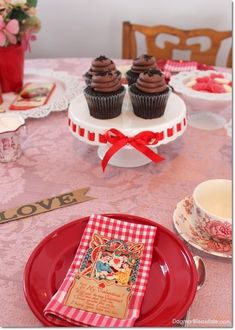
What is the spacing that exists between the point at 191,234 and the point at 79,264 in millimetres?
241

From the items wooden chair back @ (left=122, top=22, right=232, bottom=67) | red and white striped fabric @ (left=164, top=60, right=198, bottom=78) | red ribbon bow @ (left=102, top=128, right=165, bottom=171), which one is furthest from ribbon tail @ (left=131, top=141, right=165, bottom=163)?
wooden chair back @ (left=122, top=22, right=232, bottom=67)

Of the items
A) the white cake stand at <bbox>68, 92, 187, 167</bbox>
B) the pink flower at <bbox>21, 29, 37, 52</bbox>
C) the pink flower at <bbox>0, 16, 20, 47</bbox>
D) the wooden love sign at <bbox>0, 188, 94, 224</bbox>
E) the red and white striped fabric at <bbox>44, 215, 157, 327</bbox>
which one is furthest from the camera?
the pink flower at <bbox>21, 29, 37, 52</bbox>

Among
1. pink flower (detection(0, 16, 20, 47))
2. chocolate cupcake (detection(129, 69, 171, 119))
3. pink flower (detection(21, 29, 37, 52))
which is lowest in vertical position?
chocolate cupcake (detection(129, 69, 171, 119))

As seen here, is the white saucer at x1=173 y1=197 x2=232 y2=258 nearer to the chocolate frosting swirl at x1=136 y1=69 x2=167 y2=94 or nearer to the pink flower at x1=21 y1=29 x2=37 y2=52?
the chocolate frosting swirl at x1=136 y1=69 x2=167 y2=94

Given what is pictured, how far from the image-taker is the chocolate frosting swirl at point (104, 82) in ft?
3.51

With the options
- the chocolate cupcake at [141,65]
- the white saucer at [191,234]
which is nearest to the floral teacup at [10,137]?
the chocolate cupcake at [141,65]

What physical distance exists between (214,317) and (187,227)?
21 centimetres

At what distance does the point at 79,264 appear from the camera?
77 cm

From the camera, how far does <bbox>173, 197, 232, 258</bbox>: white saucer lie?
2.62 ft

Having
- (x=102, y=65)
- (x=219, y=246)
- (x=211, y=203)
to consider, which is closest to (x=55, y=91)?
(x=102, y=65)

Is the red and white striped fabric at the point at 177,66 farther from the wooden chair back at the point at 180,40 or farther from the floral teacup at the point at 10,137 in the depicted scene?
the floral teacup at the point at 10,137

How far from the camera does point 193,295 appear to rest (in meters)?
0.67

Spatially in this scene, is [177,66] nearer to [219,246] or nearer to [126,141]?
[126,141]

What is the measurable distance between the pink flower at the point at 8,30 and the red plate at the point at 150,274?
81cm
